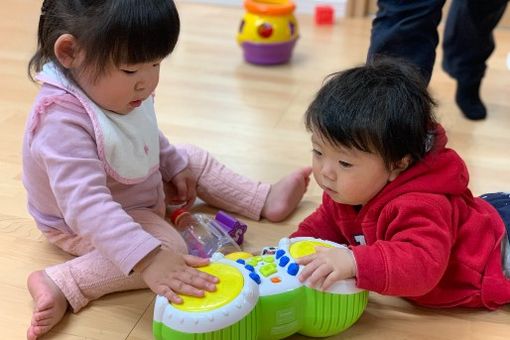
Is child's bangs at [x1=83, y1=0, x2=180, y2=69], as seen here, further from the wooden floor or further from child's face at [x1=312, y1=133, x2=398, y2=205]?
the wooden floor

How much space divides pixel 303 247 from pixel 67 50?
41 cm

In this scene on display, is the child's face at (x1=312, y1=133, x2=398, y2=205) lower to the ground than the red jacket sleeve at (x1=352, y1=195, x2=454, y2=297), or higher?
higher

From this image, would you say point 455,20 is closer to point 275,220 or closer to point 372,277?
point 275,220

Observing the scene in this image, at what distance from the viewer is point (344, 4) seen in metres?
2.31

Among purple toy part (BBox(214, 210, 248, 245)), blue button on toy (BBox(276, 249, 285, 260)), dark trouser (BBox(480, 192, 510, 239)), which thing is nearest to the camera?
blue button on toy (BBox(276, 249, 285, 260))

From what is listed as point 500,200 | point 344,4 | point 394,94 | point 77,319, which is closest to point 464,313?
point 500,200

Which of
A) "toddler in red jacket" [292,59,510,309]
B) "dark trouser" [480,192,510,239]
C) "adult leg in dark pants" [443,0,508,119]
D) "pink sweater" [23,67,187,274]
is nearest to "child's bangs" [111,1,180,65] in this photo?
"pink sweater" [23,67,187,274]

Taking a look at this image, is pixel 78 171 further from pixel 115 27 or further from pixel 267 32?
pixel 267 32

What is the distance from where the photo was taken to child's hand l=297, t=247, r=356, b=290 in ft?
2.60

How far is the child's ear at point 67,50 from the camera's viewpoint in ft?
2.65

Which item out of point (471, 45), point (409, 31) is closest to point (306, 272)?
point (409, 31)

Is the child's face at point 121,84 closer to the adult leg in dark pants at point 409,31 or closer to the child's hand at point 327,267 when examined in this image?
the child's hand at point 327,267

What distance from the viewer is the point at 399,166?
86cm

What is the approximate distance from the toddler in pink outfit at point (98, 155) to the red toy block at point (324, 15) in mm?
1366
